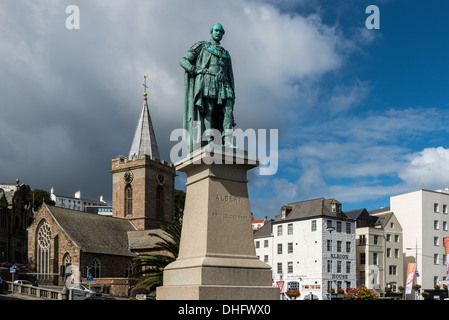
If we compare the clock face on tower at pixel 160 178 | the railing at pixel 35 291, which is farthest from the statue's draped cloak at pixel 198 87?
the clock face on tower at pixel 160 178

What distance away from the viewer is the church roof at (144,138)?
83625 mm

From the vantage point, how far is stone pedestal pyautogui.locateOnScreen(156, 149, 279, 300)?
34.6 feet

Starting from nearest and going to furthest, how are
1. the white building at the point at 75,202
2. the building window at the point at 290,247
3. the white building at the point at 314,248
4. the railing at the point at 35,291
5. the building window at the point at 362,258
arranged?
the railing at the point at 35,291 → the white building at the point at 314,248 → the building window at the point at 290,247 → the building window at the point at 362,258 → the white building at the point at 75,202

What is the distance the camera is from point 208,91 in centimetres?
1216

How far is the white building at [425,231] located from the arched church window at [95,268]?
38838 millimetres

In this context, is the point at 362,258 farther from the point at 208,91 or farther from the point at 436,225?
the point at 208,91

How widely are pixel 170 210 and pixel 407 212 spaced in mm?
34961

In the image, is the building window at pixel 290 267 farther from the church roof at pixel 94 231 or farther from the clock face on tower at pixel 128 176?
the clock face on tower at pixel 128 176

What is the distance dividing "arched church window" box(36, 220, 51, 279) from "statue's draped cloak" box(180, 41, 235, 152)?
2373 inches

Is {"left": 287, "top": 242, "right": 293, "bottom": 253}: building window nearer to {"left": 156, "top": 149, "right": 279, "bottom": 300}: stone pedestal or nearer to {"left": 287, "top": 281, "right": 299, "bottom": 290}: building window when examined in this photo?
{"left": 287, "top": 281, "right": 299, "bottom": 290}: building window

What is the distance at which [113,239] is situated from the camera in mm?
71750

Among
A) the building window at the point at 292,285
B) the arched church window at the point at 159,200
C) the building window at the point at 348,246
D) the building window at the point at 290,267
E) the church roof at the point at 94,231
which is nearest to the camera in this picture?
the building window at the point at 292,285

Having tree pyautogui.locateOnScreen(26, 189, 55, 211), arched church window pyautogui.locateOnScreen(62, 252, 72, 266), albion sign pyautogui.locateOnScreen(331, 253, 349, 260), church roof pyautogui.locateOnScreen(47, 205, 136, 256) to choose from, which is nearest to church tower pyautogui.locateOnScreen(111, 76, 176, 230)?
church roof pyautogui.locateOnScreen(47, 205, 136, 256)
